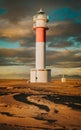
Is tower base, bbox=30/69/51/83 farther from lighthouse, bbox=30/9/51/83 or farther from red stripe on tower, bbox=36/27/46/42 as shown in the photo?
red stripe on tower, bbox=36/27/46/42

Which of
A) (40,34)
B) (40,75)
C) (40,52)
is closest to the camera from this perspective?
(40,75)

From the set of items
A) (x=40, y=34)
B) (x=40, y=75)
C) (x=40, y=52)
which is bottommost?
(x=40, y=75)

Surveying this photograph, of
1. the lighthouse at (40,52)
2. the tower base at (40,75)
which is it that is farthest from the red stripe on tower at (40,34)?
the tower base at (40,75)

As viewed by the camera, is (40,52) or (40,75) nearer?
(40,75)

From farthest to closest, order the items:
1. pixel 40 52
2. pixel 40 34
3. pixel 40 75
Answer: pixel 40 34, pixel 40 52, pixel 40 75

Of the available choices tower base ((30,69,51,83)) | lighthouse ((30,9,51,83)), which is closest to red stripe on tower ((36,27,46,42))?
lighthouse ((30,9,51,83))

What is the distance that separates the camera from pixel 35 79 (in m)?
25.8

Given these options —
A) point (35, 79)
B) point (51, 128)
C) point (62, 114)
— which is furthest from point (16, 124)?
point (35, 79)

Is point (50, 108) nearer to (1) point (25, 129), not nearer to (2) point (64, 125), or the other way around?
(2) point (64, 125)

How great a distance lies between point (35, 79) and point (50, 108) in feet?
48.4

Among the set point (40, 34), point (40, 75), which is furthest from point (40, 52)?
point (40, 75)

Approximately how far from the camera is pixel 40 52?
26.4 metres

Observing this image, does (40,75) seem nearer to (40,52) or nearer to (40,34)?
(40,52)

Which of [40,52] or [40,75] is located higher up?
[40,52]
